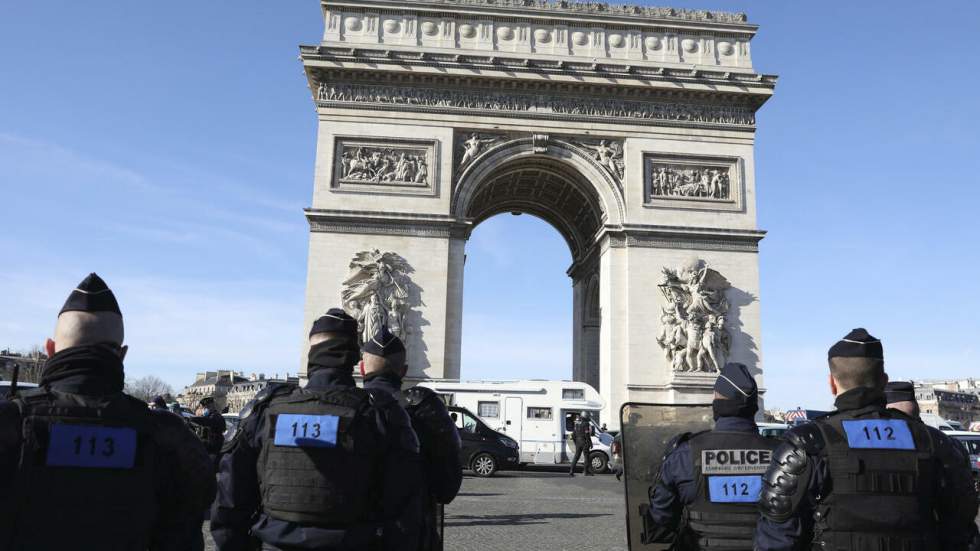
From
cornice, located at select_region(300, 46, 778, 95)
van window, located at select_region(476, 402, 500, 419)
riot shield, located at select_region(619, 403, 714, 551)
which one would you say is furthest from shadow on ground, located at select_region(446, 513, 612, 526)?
cornice, located at select_region(300, 46, 778, 95)

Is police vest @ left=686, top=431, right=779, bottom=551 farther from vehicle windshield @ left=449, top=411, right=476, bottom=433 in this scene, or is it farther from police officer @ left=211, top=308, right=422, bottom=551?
vehicle windshield @ left=449, top=411, right=476, bottom=433

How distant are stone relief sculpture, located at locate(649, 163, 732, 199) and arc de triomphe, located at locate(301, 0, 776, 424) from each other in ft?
0.14

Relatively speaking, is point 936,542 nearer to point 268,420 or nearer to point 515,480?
point 268,420

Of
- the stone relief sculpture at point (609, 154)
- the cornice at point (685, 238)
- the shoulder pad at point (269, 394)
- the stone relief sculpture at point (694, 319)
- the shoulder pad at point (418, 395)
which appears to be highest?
the stone relief sculpture at point (609, 154)

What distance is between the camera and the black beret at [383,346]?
15.1ft

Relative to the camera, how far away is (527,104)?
81.2ft

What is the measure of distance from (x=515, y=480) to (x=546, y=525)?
7750mm

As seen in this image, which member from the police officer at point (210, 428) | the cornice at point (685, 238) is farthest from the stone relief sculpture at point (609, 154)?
the police officer at point (210, 428)

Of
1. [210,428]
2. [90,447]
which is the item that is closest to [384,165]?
[210,428]

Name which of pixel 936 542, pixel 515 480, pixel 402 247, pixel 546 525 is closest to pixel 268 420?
pixel 936 542

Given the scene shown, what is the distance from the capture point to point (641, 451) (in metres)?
4.77

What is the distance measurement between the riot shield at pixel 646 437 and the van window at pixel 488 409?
16.9 m

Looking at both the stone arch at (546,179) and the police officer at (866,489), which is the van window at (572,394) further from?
the police officer at (866,489)

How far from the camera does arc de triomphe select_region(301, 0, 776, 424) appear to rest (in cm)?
2334
